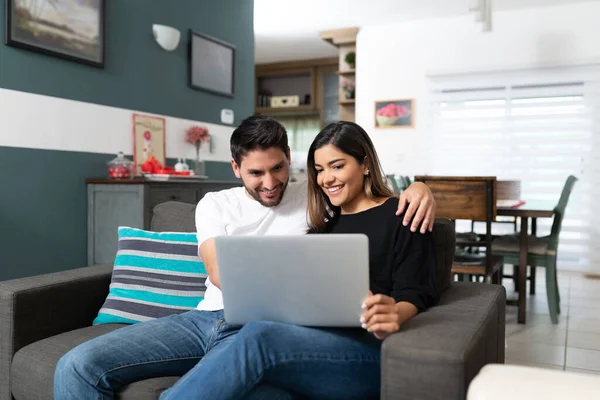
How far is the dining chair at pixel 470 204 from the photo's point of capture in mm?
3150

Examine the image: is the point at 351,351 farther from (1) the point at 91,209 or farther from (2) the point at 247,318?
(1) the point at 91,209

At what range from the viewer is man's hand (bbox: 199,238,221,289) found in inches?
59.6

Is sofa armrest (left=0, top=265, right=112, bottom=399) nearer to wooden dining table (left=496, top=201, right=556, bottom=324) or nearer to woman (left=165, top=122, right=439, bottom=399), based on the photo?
woman (left=165, top=122, right=439, bottom=399)

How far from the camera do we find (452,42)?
19.7 feet

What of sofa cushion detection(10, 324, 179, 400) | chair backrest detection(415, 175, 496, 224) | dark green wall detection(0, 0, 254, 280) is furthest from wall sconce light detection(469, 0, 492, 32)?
sofa cushion detection(10, 324, 179, 400)

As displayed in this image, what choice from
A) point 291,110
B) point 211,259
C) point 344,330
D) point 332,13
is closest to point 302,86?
point 291,110

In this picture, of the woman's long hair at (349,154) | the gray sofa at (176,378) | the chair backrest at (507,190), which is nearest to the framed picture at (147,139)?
the gray sofa at (176,378)

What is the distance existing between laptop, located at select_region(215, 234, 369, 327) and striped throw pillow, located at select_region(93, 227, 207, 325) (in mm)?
615

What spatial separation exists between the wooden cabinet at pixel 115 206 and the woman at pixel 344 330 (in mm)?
2091

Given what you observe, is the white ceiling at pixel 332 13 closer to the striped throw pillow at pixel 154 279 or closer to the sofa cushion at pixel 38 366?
the striped throw pillow at pixel 154 279

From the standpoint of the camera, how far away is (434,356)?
1.04 m

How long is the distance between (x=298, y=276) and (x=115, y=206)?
101 inches

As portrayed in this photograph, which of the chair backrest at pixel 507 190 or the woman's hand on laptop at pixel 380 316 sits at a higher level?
the chair backrest at pixel 507 190

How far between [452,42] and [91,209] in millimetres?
4265
